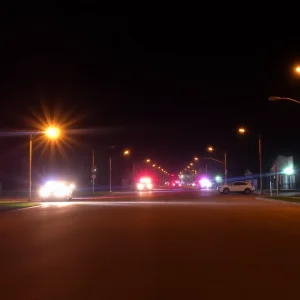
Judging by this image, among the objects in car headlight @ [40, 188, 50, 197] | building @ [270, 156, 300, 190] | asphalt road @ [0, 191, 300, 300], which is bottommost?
asphalt road @ [0, 191, 300, 300]

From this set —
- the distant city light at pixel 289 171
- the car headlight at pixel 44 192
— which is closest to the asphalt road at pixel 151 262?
the car headlight at pixel 44 192

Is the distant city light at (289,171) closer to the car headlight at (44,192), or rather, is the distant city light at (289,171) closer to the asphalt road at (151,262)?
the car headlight at (44,192)

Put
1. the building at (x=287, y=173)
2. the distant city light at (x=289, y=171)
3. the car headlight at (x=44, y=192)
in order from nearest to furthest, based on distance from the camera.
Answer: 1. the car headlight at (x=44, y=192)
2. the distant city light at (x=289, y=171)
3. the building at (x=287, y=173)

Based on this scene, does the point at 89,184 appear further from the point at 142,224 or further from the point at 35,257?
the point at 35,257

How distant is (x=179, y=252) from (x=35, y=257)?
3.59 m

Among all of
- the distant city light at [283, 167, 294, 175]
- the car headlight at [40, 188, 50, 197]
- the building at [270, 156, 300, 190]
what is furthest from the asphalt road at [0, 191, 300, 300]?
the building at [270, 156, 300, 190]

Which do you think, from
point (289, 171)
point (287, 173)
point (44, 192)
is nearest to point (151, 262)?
point (44, 192)

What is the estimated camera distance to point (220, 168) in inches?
5778

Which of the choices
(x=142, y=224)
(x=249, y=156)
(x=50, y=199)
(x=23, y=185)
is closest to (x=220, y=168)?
(x=249, y=156)

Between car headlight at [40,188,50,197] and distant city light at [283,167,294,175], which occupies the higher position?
distant city light at [283,167,294,175]

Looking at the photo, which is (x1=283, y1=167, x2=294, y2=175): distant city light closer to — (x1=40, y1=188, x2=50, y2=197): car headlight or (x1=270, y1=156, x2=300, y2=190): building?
(x1=270, y1=156, x2=300, y2=190): building

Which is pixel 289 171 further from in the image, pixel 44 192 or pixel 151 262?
pixel 151 262

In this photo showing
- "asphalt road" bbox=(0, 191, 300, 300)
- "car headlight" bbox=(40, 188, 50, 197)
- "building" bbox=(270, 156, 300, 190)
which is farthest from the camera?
"building" bbox=(270, 156, 300, 190)

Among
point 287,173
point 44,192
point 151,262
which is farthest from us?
point 287,173
